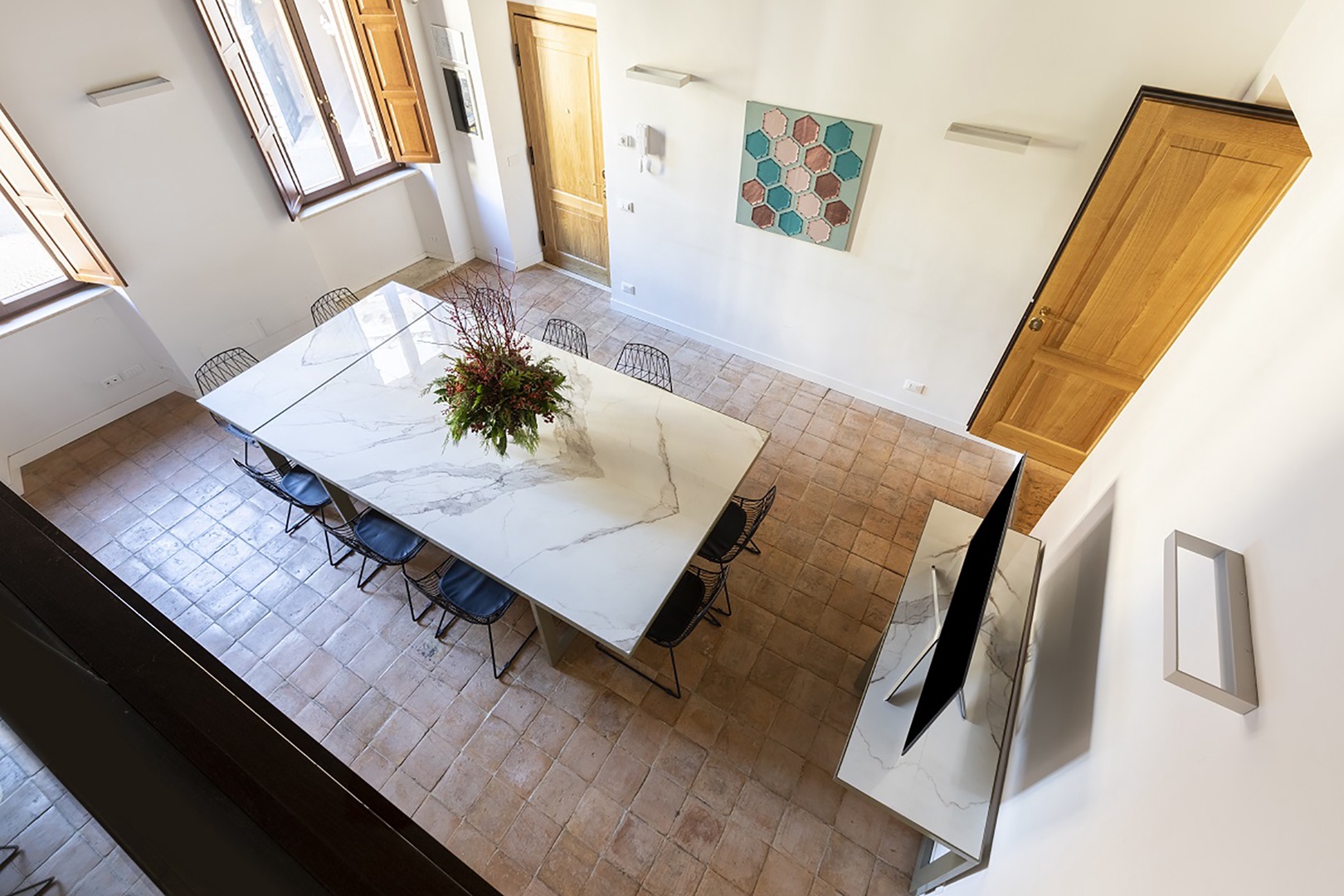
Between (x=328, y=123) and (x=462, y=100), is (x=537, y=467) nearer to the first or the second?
(x=462, y=100)

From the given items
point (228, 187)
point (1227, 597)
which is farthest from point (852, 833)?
point (228, 187)

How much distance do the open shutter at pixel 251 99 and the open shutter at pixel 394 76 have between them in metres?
0.85

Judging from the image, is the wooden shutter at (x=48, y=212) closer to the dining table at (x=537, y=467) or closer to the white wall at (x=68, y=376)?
the white wall at (x=68, y=376)

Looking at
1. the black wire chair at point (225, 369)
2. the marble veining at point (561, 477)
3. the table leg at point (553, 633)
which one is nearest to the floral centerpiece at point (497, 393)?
the marble veining at point (561, 477)

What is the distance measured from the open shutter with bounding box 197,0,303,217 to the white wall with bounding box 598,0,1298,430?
2567 mm

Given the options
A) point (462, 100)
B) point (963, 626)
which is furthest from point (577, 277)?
point (963, 626)

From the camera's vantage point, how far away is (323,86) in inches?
203

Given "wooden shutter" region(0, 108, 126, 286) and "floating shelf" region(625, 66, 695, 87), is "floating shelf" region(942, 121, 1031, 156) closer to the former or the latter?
"floating shelf" region(625, 66, 695, 87)

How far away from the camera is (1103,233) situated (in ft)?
11.3

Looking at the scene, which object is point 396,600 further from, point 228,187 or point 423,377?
point 228,187

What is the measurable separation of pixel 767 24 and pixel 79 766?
14.6ft

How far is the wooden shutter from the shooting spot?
11.7 ft

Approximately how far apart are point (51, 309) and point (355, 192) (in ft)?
7.95

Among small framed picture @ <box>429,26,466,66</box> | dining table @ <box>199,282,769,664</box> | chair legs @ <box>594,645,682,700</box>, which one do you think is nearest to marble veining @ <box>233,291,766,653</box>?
dining table @ <box>199,282,769,664</box>
